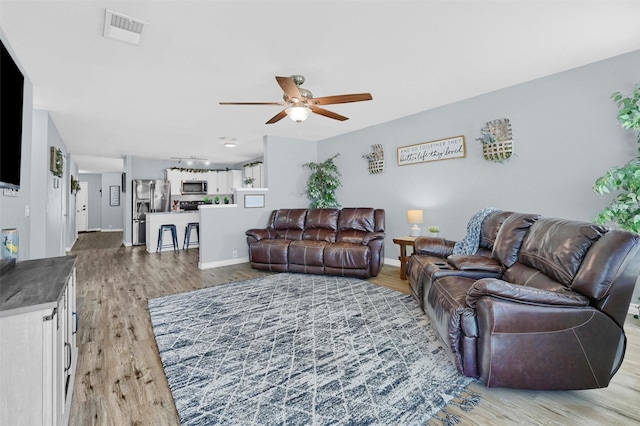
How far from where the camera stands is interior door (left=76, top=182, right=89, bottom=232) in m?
10.8

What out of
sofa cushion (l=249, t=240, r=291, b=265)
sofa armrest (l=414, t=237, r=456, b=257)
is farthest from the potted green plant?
sofa armrest (l=414, t=237, r=456, b=257)

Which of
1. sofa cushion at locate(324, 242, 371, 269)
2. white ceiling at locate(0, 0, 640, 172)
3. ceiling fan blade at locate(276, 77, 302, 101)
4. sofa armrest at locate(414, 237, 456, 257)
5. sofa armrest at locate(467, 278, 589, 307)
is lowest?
sofa cushion at locate(324, 242, 371, 269)

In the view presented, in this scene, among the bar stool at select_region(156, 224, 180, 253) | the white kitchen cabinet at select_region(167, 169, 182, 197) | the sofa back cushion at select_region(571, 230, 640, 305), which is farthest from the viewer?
the white kitchen cabinet at select_region(167, 169, 182, 197)

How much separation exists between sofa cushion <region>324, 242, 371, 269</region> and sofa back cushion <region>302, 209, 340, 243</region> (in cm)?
51

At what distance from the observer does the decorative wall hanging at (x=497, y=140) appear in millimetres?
3455

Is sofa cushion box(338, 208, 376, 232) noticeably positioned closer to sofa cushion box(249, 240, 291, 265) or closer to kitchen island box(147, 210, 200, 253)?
sofa cushion box(249, 240, 291, 265)

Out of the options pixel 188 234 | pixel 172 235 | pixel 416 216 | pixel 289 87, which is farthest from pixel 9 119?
pixel 188 234

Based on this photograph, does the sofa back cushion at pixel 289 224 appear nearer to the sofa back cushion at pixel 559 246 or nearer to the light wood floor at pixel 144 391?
the light wood floor at pixel 144 391

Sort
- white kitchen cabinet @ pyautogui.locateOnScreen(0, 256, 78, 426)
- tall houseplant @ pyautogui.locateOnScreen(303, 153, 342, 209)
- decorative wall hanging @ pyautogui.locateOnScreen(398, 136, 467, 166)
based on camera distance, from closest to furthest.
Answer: white kitchen cabinet @ pyautogui.locateOnScreen(0, 256, 78, 426) < decorative wall hanging @ pyautogui.locateOnScreen(398, 136, 467, 166) < tall houseplant @ pyautogui.locateOnScreen(303, 153, 342, 209)

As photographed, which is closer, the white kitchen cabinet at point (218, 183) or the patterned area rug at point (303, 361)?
the patterned area rug at point (303, 361)

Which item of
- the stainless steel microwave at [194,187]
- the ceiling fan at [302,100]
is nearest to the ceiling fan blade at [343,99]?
the ceiling fan at [302,100]

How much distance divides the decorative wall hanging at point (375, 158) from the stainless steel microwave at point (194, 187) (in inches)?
213

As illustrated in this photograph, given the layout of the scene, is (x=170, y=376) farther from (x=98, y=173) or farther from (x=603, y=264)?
(x=98, y=173)

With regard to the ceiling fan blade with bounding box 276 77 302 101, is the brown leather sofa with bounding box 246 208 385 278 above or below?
below
